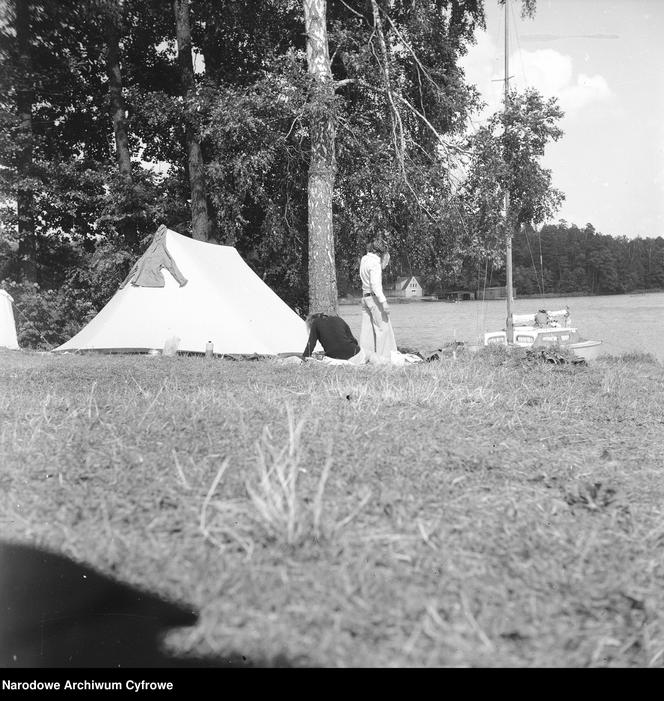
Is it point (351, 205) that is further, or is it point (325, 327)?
point (351, 205)

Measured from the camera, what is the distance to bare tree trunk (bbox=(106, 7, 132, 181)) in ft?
46.9

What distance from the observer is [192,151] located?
1415 centimetres

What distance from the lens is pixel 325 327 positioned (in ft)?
27.5

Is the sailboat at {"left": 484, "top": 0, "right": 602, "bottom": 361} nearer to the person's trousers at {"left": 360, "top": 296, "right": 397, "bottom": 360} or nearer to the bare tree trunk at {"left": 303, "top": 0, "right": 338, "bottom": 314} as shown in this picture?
the bare tree trunk at {"left": 303, "top": 0, "right": 338, "bottom": 314}

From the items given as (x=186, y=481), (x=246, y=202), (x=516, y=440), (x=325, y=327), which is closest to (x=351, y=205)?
(x=246, y=202)

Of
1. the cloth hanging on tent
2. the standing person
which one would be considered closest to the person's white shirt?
the standing person

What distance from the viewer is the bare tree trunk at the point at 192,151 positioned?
46.1 ft

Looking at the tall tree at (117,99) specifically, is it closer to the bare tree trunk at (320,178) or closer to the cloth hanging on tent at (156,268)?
the cloth hanging on tent at (156,268)

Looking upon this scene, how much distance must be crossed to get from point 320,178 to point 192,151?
14.1 feet

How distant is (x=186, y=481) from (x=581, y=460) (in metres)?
1.51

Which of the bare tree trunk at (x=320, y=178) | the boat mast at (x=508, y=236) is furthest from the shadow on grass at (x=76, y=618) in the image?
the boat mast at (x=508, y=236)
